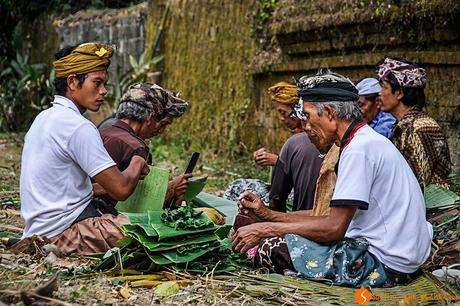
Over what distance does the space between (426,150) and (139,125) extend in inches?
86.4

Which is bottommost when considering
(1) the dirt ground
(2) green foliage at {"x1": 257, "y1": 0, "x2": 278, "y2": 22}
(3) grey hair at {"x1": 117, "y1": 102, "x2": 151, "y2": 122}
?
(1) the dirt ground

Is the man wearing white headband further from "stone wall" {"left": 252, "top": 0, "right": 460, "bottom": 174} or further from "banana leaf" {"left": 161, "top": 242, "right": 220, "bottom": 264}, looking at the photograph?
"banana leaf" {"left": 161, "top": 242, "right": 220, "bottom": 264}

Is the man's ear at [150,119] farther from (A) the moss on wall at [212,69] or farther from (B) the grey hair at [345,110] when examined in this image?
(A) the moss on wall at [212,69]

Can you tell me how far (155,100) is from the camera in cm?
642

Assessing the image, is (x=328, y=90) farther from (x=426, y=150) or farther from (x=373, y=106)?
(x=373, y=106)

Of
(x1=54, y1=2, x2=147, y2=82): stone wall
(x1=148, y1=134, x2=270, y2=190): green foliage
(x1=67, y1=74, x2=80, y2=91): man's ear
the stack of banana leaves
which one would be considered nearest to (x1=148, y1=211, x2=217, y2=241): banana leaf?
the stack of banana leaves

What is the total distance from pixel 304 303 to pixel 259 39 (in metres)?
7.55

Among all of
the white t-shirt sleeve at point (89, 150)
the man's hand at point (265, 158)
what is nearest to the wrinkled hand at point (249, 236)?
the white t-shirt sleeve at point (89, 150)

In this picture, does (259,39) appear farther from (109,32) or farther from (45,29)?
(45,29)

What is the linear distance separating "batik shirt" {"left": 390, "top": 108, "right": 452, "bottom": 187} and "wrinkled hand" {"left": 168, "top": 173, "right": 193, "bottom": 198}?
1761 mm

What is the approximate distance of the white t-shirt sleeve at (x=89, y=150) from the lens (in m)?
5.23

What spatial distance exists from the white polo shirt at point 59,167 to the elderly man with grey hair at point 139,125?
0.44 meters

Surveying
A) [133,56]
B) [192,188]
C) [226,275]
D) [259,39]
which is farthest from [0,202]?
[133,56]

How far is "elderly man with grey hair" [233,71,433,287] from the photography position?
4609mm
